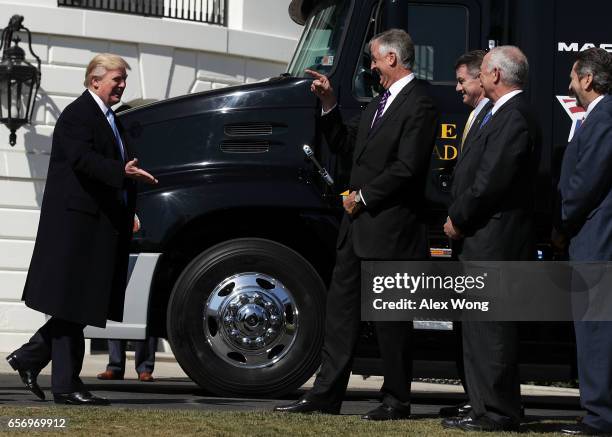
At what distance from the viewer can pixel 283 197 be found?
8.95 meters

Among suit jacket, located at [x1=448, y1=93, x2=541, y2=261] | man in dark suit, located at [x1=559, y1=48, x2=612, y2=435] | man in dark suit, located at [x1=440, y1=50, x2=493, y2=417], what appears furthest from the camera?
man in dark suit, located at [x1=440, y1=50, x2=493, y2=417]

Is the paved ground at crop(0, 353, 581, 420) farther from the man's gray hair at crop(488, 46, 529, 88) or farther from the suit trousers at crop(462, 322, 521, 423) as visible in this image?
the man's gray hair at crop(488, 46, 529, 88)

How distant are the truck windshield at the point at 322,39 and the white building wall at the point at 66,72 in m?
6.96

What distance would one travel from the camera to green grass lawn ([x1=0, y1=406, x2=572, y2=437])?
6725 mm

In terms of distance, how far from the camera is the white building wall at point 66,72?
16406mm

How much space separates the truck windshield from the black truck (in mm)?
59

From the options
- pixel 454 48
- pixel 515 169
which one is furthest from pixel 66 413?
pixel 454 48

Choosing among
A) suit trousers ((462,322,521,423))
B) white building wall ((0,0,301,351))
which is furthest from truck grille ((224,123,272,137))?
white building wall ((0,0,301,351))

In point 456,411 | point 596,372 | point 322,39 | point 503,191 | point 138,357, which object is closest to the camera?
point 503,191

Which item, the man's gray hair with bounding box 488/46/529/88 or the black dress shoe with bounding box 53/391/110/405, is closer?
the man's gray hair with bounding box 488/46/529/88

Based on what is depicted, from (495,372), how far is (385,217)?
100cm

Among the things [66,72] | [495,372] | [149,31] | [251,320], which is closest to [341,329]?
[495,372]

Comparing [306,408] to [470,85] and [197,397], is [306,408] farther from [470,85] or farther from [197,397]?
[470,85]

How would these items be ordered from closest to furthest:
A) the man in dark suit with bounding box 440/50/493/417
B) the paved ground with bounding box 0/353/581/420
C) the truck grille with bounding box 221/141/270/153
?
the man in dark suit with bounding box 440/50/493/417
the paved ground with bounding box 0/353/581/420
the truck grille with bounding box 221/141/270/153
